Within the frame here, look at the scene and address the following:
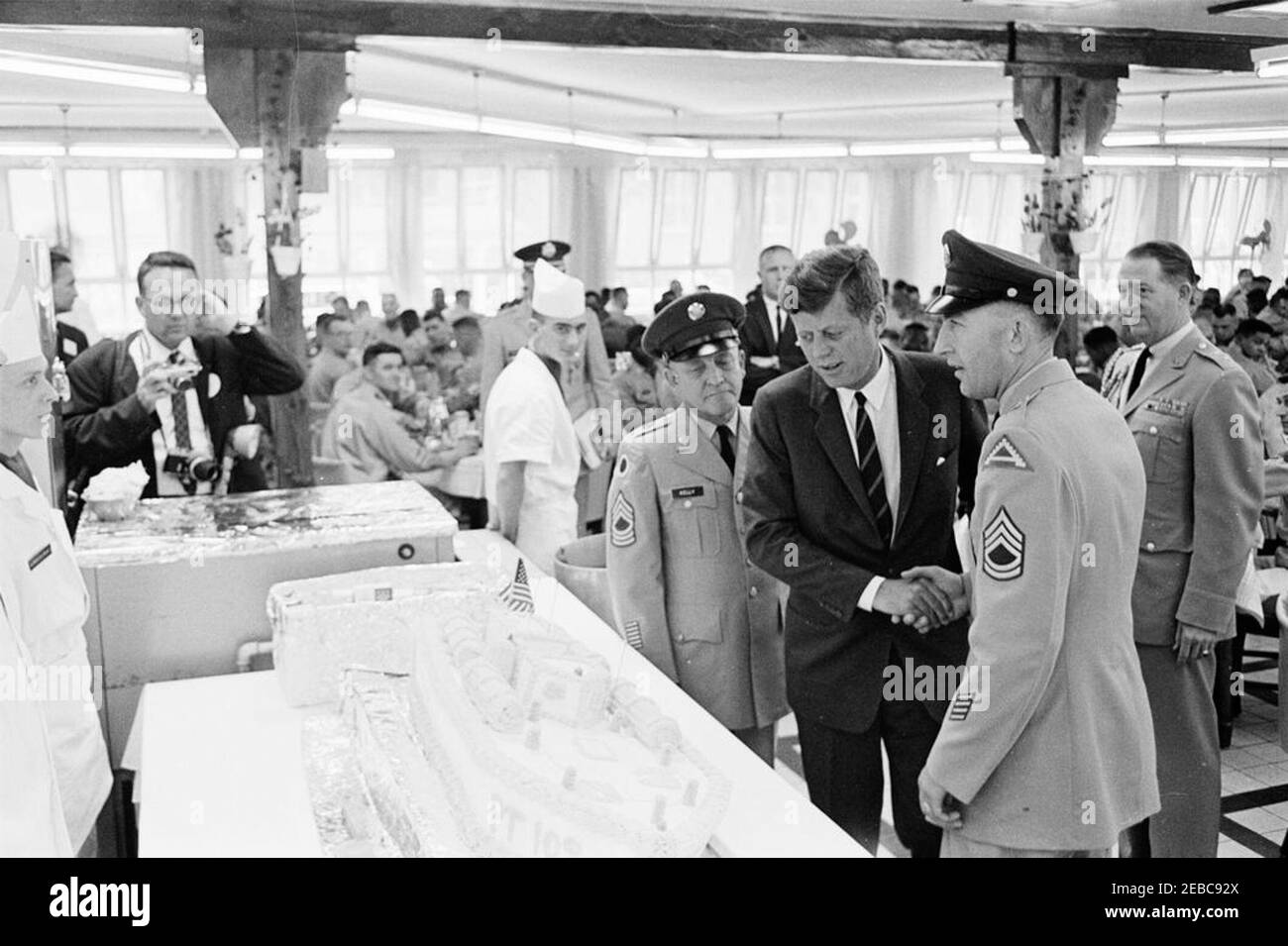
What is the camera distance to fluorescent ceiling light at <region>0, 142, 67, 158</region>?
12172mm

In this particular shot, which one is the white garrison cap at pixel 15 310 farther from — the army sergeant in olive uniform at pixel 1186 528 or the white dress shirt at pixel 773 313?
the white dress shirt at pixel 773 313

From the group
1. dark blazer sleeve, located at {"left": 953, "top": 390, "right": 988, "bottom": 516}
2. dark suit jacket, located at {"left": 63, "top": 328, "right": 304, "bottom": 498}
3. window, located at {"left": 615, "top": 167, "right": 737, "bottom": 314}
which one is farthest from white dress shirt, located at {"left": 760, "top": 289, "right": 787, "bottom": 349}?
window, located at {"left": 615, "top": 167, "right": 737, "bottom": 314}

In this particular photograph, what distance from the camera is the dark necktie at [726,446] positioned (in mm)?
2597

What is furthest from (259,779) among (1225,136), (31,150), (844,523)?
(31,150)

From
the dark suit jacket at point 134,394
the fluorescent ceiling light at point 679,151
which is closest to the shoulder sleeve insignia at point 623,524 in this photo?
the dark suit jacket at point 134,394

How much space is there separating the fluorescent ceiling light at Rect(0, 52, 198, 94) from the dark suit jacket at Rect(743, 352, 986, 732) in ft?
20.1

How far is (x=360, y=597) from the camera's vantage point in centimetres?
230

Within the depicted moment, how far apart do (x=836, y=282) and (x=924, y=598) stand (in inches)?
23.4

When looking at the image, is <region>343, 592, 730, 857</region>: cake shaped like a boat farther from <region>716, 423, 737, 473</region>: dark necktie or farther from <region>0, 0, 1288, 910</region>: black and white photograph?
<region>716, 423, 737, 473</region>: dark necktie

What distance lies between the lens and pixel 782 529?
2.35 meters

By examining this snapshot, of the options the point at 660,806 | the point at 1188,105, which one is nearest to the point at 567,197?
the point at 1188,105

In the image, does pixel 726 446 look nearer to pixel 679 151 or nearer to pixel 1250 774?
pixel 1250 774

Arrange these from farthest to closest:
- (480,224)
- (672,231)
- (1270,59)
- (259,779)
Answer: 1. (672,231)
2. (480,224)
3. (1270,59)
4. (259,779)

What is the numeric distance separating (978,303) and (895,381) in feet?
1.39
